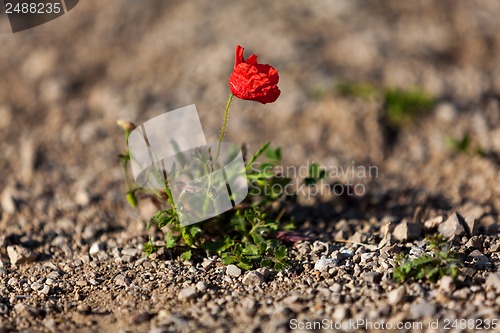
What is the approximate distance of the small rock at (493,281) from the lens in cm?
272

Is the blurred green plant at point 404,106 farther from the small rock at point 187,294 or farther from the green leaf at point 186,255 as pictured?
the small rock at point 187,294

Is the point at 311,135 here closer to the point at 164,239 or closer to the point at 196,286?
the point at 164,239

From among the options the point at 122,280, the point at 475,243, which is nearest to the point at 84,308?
the point at 122,280

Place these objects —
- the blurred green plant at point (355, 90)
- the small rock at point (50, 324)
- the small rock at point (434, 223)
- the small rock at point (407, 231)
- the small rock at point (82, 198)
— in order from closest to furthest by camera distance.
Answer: the small rock at point (50, 324) < the small rock at point (407, 231) < the small rock at point (434, 223) < the small rock at point (82, 198) < the blurred green plant at point (355, 90)

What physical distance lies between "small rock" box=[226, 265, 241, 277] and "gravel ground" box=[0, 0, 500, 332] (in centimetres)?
2

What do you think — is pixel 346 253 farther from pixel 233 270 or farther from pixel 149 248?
pixel 149 248

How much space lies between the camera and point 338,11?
634cm

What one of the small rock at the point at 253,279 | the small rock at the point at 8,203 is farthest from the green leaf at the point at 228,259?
the small rock at the point at 8,203

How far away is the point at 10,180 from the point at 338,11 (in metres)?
3.78

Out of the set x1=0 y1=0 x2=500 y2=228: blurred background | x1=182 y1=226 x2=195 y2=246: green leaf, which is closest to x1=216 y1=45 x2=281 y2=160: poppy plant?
x1=182 y1=226 x2=195 y2=246: green leaf

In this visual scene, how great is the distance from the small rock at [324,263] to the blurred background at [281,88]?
1.29 meters

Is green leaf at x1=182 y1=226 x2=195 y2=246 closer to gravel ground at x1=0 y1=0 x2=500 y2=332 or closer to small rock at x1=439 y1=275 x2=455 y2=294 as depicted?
gravel ground at x1=0 y1=0 x2=500 y2=332

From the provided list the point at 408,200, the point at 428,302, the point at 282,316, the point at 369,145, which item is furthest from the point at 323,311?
the point at 369,145

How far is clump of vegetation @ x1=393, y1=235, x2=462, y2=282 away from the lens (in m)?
2.77
